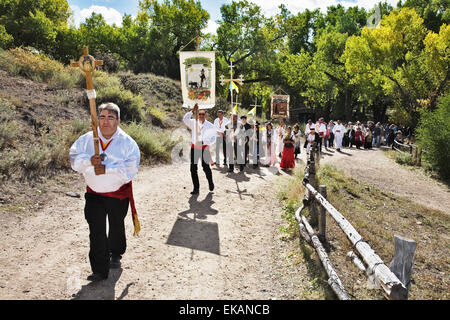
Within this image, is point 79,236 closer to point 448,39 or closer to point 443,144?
point 443,144

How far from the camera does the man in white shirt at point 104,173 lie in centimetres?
366

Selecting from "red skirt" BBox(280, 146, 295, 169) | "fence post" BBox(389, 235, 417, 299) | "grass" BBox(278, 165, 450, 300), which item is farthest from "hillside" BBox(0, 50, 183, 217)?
"fence post" BBox(389, 235, 417, 299)

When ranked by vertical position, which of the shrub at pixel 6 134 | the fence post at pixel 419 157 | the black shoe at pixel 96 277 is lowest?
the fence post at pixel 419 157

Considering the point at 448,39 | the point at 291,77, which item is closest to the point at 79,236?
the point at 448,39

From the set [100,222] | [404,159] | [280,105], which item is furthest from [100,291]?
[404,159]

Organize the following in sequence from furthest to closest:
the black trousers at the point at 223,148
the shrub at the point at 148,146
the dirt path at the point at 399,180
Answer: the black trousers at the point at 223,148 → the shrub at the point at 148,146 → the dirt path at the point at 399,180

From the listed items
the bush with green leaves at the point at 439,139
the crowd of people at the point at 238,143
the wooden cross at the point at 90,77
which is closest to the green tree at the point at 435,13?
the bush with green leaves at the point at 439,139

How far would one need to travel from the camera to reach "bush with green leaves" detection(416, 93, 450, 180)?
1349 cm

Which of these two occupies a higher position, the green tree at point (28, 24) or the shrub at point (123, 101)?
the green tree at point (28, 24)

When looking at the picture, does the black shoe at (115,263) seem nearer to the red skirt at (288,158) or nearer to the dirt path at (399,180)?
the red skirt at (288,158)

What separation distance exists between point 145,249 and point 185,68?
4889 mm

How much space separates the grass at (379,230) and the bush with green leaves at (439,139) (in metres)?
5.41

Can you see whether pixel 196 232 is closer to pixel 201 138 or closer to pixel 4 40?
pixel 201 138

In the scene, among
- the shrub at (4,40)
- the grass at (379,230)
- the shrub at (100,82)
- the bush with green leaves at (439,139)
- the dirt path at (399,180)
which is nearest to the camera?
the grass at (379,230)
